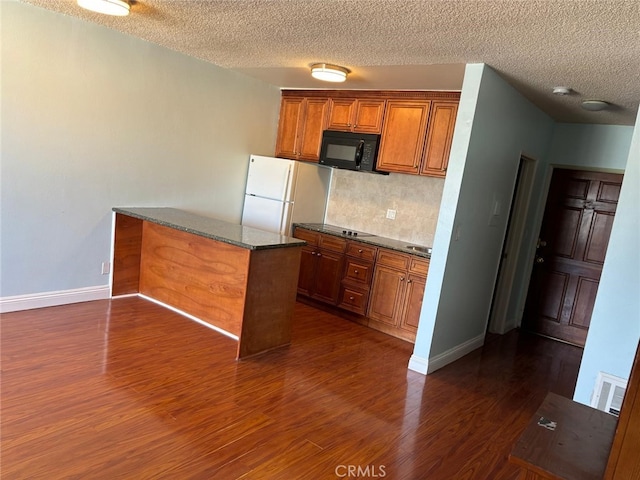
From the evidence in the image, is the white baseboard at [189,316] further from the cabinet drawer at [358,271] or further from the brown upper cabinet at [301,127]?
the brown upper cabinet at [301,127]

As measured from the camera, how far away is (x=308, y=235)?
4.84 metres

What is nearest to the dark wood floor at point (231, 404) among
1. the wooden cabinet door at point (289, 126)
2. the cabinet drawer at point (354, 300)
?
the cabinet drawer at point (354, 300)

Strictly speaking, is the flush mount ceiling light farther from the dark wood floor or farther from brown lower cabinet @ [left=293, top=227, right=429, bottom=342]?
the dark wood floor

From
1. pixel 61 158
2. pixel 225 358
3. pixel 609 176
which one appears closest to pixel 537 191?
pixel 609 176

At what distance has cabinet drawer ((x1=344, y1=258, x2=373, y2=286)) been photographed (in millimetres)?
4355

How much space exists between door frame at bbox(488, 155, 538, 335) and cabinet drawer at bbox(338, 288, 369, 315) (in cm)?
145

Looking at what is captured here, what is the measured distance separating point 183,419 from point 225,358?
85 centimetres

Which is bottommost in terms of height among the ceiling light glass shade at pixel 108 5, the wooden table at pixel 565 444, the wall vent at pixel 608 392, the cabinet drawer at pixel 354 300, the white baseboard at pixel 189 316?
the white baseboard at pixel 189 316

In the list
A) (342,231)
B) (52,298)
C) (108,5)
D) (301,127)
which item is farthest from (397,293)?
(108,5)

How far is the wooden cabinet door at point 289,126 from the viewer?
5000 mm

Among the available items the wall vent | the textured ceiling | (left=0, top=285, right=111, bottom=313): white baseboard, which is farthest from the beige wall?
the wall vent

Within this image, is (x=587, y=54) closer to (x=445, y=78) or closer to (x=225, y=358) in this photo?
(x=445, y=78)

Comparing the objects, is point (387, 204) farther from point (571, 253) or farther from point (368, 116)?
point (571, 253)

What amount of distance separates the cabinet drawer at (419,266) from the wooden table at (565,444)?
2.32m
